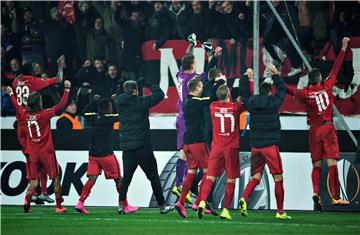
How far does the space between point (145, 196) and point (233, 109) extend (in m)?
3.97

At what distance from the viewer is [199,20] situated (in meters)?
21.7

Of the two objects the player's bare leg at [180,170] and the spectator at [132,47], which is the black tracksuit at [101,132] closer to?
the player's bare leg at [180,170]

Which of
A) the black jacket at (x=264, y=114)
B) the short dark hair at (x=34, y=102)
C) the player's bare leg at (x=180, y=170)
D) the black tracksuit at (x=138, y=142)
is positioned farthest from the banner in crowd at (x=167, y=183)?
the black jacket at (x=264, y=114)

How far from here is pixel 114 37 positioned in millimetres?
22844

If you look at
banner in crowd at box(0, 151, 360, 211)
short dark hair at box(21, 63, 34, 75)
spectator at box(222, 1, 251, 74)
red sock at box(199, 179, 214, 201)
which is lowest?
banner in crowd at box(0, 151, 360, 211)

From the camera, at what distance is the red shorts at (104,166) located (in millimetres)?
19469

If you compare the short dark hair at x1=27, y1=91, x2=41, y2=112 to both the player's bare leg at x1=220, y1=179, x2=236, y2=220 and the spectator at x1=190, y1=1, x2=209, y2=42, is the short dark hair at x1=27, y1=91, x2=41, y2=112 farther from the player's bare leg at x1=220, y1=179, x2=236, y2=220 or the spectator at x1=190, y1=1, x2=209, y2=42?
the player's bare leg at x1=220, y1=179, x2=236, y2=220

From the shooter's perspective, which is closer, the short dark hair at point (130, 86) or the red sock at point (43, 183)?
the short dark hair at point (130, 86)

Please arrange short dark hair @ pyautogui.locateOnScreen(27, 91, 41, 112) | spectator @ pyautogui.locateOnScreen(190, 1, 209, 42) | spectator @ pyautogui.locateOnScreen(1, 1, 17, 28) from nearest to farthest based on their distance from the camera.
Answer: short dark hair @ pyautogui.locateOnScreen(27, 91, 41, 112) → spectator @ pyautogui.locateOnScreen(190, 1, 209, 42) → spectator @ pyautogui.locateOnScreen(1, 1, 17, 28)

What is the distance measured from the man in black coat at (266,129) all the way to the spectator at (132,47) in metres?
4.55

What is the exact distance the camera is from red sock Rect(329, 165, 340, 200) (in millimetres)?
18688

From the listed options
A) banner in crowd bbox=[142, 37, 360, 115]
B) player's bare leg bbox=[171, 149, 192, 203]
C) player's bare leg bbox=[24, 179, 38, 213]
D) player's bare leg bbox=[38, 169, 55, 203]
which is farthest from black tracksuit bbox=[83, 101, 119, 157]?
banner in crowd bbox=[142, 37, 360, 115]

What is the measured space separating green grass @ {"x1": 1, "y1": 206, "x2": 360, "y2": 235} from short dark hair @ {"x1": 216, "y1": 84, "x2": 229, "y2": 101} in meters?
1.80

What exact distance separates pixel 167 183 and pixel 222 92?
3621mm
